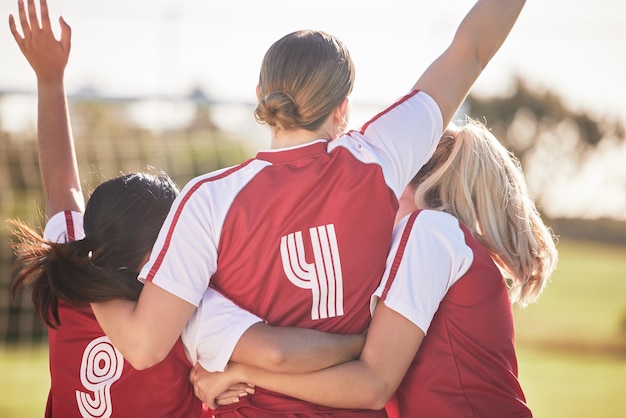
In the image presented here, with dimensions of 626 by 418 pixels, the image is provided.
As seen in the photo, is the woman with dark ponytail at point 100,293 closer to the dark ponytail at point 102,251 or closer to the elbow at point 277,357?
the dark ponytail at point 102,251

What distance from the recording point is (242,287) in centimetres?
235

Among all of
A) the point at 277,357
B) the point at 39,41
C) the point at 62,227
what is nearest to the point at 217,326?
the point at 277,357

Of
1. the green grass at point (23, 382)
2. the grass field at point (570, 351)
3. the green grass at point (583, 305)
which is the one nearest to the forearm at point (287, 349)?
the green grass at point (23, 382)

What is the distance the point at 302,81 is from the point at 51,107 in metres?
1.20

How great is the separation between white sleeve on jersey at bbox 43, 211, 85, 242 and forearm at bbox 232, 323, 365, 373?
872 millimetres

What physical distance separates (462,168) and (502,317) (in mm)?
548

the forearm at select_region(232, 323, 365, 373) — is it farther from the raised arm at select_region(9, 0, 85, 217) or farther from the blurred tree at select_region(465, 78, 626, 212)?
the blurred tree at select_region(465, 78, 626, 212)

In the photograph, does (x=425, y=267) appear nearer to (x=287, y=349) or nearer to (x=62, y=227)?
(x=287, y=349)

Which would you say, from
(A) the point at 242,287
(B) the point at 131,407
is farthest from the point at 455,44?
(B) the point at 131,407

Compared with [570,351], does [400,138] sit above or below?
above

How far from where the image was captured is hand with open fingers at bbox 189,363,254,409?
93.8 inches

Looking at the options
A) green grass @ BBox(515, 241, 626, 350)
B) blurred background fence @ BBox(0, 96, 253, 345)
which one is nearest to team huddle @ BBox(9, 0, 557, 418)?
blurred background fence @ BBox(0, 96, 253, 345)

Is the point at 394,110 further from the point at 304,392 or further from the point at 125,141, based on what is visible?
the point at 125,141

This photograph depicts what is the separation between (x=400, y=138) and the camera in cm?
245
